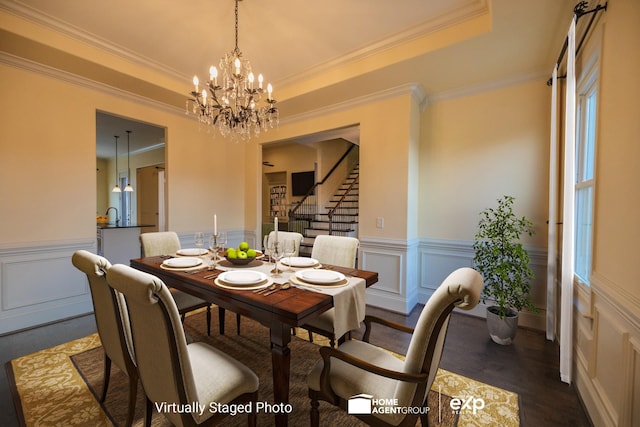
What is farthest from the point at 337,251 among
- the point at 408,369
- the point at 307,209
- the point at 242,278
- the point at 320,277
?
the point at 307,209

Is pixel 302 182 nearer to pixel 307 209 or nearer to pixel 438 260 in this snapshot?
pixel 307 209

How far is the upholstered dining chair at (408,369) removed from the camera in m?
0.97

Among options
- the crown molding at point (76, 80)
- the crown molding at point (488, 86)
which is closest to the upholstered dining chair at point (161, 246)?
the crown molding at point (76, 80)

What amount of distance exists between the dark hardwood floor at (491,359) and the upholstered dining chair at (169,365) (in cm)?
124

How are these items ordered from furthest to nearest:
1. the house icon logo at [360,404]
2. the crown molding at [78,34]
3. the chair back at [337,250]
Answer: the chair back at [337,250]
the crown molding at [78,34]
the house icon logo at [360,404]

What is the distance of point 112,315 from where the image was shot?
1381 mm

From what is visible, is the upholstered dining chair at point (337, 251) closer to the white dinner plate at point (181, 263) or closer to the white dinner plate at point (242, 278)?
the white dinner plate at point (242, 278)

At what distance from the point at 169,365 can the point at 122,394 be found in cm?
119

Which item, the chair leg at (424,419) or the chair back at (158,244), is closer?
the chair leg at (424,419)

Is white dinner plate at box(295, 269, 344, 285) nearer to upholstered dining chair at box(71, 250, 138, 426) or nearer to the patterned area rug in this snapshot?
the patterned area rug

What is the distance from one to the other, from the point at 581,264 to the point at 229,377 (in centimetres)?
268

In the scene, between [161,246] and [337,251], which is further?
[161,246]

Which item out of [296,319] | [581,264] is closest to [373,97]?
[581,264]

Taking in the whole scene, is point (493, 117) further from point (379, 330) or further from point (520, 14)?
point (379, 330)
